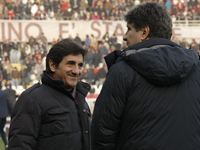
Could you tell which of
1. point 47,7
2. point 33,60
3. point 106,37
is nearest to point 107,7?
point 106,37

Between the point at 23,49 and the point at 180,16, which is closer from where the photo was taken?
the point at 23,49

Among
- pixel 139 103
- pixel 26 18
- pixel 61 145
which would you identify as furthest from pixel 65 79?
pixel 26 18

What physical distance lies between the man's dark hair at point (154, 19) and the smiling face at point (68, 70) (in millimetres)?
651

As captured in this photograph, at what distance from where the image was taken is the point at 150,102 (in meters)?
1.32

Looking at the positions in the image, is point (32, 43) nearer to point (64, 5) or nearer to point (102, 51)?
point (64, 5)

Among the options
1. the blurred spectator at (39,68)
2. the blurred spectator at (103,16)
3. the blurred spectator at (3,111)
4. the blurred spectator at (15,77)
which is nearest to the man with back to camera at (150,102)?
the blurred spectator at (3,111)

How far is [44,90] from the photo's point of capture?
1911mm

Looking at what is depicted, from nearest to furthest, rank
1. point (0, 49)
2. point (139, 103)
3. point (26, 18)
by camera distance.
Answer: point (139, 103), point (0, 49), point (26, 18)

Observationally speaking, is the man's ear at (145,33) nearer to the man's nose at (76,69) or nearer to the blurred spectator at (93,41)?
the man's nose at (76,69)

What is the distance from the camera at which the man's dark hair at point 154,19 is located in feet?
4.75

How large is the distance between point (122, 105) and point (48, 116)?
2.06ft

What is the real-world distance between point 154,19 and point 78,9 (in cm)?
1840

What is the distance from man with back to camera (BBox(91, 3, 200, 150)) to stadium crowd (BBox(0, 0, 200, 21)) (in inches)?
696

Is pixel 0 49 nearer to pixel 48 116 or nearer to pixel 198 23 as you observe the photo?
pixel 198 23
